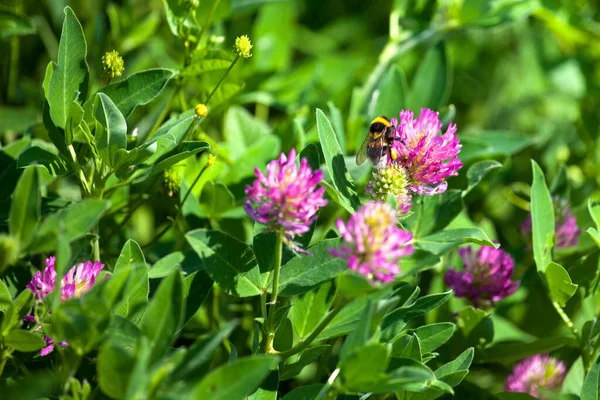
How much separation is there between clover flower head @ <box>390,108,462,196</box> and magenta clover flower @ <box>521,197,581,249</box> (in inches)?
17.0

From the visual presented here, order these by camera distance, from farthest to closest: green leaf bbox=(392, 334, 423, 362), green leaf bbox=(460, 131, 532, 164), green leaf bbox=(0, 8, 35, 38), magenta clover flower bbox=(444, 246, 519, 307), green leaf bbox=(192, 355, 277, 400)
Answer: green leaf bbox=(0, 8, 35, 38) < green leaf bbox=(460, 131, 532, 164) < magenta clover flower bbox=(444, 246, 519, 307) < green leaf bbox=(392, 334, 423, 362) < green leaf bbox=(192, 355, 277, 400)

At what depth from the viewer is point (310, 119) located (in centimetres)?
177

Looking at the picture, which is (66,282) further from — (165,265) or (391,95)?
(391,95)

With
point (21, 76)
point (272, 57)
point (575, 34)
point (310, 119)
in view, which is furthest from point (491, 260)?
point (21, 76)

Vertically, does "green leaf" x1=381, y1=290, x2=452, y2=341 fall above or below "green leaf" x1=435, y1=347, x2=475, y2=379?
above

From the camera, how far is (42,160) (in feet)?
4.02

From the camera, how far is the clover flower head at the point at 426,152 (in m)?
1.19

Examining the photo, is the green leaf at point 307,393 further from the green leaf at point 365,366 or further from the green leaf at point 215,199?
the green leaf at point 215,199

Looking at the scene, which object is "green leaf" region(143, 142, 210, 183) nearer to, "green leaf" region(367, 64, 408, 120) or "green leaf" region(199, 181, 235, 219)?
"green leaf" region(199, 181, 235, 219)

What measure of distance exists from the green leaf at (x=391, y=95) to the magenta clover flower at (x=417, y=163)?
0.45 metres

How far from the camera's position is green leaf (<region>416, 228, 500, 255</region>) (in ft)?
3.76

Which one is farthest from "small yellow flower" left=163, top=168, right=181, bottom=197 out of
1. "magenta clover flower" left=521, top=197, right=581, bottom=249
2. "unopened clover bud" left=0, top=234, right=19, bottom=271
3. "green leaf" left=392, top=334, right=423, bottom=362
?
"magenta clover flower" left=521, top=197, right=581, bottom=249

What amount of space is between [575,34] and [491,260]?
1.27 meters

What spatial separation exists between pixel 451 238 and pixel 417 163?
15 cm
